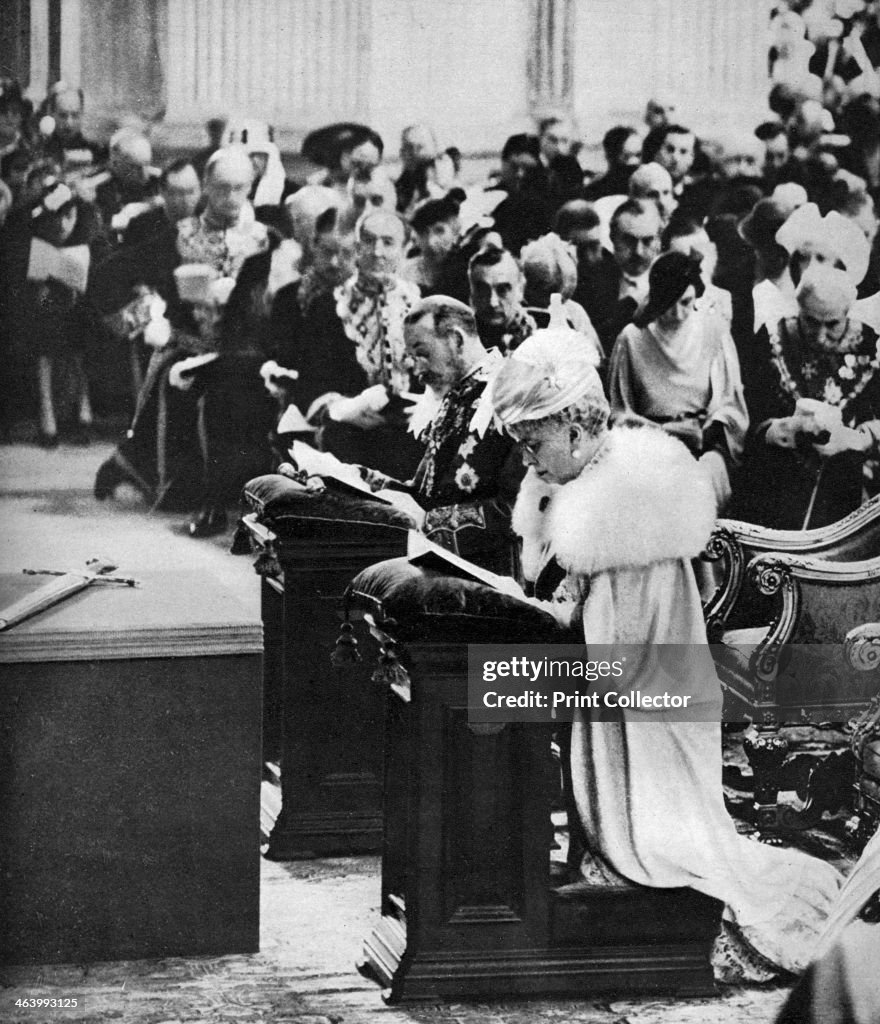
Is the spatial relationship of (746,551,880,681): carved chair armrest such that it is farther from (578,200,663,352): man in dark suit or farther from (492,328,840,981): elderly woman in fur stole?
(578,200,663,352): man in dark suit

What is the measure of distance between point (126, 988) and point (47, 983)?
0.20 meters

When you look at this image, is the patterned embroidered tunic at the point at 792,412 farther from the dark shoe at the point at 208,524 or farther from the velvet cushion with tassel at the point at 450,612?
the dark shoe at the point at 208,524

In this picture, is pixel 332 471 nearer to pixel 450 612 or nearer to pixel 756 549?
pixel 450 612

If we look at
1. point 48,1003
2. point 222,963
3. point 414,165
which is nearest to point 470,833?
point 222,963

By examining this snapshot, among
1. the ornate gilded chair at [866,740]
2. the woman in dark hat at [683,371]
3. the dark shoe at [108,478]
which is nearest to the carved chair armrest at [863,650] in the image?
the ornate gilded chair at [866,740]

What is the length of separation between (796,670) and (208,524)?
5.87 feet

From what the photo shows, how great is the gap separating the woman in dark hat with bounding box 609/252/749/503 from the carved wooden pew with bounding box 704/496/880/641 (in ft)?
0.59

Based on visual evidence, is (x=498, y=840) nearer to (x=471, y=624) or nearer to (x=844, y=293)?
(x=471, y=624)

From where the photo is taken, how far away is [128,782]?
4645 millimetres

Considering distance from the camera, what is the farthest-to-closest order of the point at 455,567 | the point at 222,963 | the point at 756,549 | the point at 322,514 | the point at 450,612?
the point at 756,549, the point at 322,514, the point at 222,963, the point at 455,567, the point at 450,612

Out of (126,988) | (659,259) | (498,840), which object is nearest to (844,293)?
(659,259)

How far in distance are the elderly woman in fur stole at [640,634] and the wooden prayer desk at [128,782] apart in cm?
87

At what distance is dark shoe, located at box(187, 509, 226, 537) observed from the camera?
17.4 ft

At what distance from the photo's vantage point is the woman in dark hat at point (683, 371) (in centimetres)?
555
